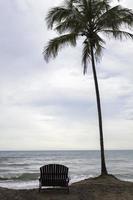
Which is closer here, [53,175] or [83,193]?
[83,193]

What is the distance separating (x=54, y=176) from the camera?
14508 mm

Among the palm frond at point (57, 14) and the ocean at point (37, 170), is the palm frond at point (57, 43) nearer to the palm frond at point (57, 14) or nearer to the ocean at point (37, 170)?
the palm frond at point (57, 14)

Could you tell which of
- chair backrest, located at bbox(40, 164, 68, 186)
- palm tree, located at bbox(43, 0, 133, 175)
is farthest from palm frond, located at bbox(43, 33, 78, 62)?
chair backrest, located at bbox(40, 164, 68, 186)

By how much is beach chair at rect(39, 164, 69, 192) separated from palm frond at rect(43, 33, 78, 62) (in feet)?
20.1

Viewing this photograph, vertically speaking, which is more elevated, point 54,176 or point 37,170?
point 54,176

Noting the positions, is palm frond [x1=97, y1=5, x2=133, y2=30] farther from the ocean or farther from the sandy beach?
the ocean

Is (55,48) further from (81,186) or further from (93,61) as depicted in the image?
(81,186)

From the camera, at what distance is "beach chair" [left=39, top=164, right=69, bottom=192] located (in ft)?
47.1

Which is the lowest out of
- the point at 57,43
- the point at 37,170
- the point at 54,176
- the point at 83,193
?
the point at 37,170

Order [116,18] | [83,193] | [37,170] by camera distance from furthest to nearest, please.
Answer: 1. [37,170]
2. [116,18]
3. [83,193]

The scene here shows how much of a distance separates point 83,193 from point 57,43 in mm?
7583

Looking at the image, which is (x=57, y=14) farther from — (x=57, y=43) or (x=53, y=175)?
(x=53, y=175)

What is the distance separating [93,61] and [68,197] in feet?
23.8

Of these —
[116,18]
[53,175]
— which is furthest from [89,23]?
[53,175]
